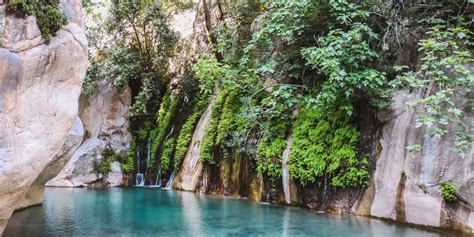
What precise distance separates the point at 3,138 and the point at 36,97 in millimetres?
843

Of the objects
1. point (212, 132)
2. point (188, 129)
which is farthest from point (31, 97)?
point (188, 129)

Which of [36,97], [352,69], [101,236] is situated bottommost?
[101,236]

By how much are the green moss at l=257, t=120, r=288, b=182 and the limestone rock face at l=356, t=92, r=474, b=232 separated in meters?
2.81

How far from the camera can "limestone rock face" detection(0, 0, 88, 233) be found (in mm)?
6223

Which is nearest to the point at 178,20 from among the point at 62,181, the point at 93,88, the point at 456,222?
the point at 93,88

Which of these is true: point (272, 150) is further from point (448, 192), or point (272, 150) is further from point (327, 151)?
point (448, 192)

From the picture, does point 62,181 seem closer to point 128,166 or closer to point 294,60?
point 128,166

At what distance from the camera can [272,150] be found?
1223cm

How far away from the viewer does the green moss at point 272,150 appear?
11984 mm

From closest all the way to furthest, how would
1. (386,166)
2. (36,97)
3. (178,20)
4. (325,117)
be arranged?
(36,97)
(386,166)
(325,117)
(178,20)

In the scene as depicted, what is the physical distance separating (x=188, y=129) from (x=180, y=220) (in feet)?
23.5

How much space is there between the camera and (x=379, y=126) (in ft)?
33.8

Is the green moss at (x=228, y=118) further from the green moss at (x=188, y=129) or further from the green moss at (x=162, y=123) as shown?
the green moss at (x=162, y=123)

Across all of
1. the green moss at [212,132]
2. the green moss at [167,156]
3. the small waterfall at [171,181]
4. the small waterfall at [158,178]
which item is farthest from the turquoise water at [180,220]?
the small waterfall at [158,178]
